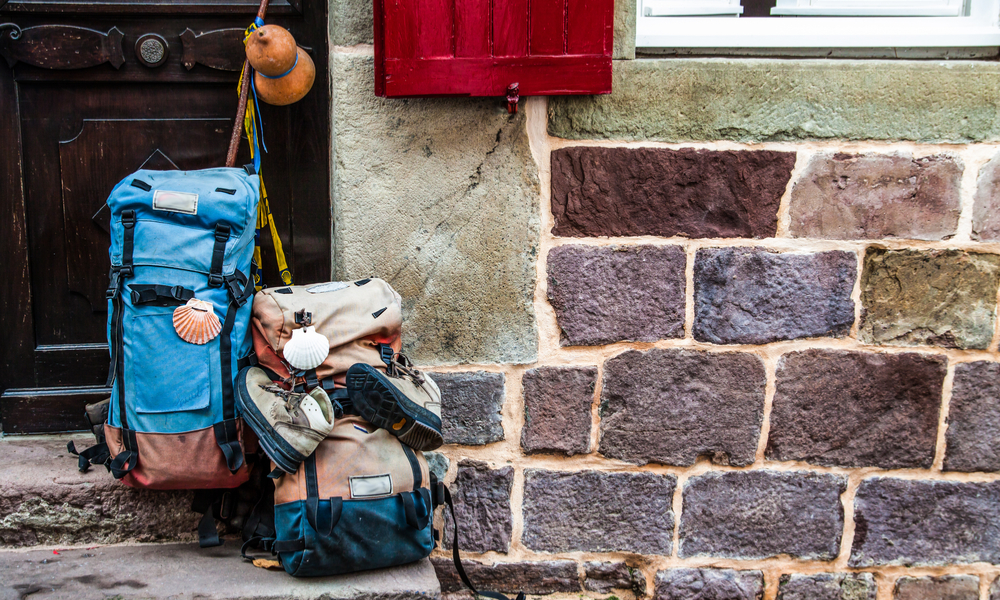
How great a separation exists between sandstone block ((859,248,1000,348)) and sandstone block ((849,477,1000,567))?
0.42 m

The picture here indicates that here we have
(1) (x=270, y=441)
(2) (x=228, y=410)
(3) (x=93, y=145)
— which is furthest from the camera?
(3) (x=93, y=145)

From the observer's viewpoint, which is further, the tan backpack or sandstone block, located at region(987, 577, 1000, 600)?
sandstone block, located at region(987, 577, 1000, 600)

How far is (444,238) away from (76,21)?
1198 millimetres

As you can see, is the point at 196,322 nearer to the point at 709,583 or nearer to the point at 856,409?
the point at 709,583

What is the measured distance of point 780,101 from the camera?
5.88ft

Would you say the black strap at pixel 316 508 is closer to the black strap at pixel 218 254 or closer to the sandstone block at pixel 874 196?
the black strap at pixel 218 254

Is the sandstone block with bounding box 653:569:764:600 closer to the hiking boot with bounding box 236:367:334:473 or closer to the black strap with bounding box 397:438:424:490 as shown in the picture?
the black strap with bounding box 397:438:424:490

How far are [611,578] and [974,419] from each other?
111 centimetres

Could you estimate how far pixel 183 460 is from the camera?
158 centimetres

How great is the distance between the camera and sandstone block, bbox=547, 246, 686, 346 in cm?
182

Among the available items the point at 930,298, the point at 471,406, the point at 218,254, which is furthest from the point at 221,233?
the point at 930,298

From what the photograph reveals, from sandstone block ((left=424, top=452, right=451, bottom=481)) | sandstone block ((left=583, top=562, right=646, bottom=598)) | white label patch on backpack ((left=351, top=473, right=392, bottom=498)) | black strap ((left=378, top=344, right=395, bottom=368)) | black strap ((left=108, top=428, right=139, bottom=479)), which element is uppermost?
black strap ((left=378, top=344, right=395, bottom=368))

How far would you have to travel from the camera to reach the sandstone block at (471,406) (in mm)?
1841

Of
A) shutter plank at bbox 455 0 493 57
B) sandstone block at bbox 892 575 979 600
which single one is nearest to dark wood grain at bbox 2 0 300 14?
shutter plank at bbox 455 0 493 57
